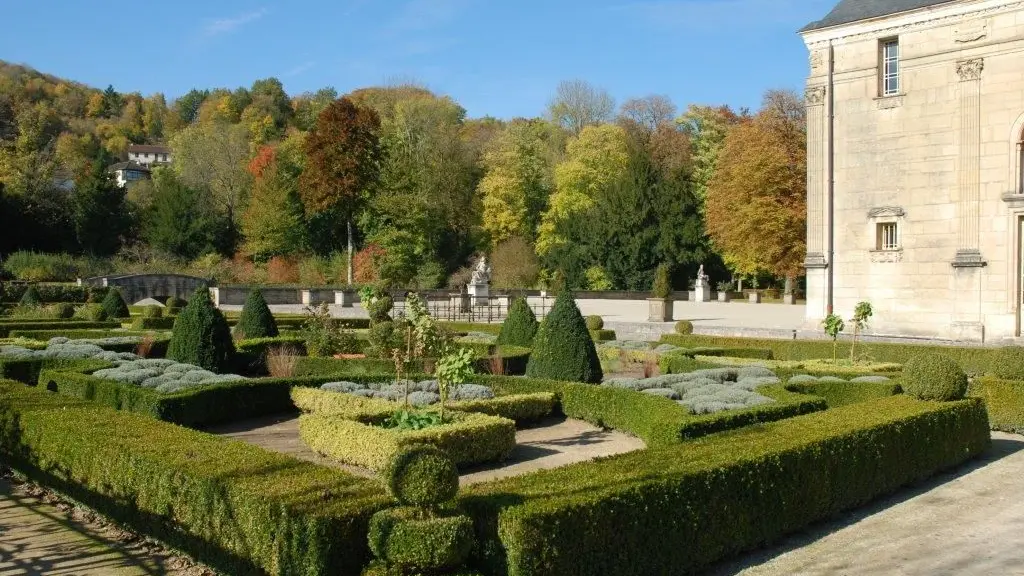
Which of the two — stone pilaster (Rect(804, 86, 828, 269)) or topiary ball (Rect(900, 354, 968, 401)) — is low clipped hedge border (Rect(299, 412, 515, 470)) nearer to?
topiary ball (Rect(900, 354, 968, 401))

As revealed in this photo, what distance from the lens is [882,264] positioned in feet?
73.0

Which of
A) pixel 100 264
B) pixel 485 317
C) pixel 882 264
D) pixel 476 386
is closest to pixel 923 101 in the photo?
pixel 882 264

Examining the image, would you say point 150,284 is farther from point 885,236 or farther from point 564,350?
point 564,350

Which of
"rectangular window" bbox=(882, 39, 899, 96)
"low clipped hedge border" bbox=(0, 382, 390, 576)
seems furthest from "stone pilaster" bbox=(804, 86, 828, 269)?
"low clipped hedge border" bbox=(0, 382, 390, 576)

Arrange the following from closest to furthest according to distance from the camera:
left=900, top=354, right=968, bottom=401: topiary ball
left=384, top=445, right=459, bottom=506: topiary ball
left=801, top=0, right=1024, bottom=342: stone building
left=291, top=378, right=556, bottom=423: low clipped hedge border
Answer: left=384, top=445, right=459, bottom=506: topiary ball → left=900, top=354, right=968, bottom=401: topiary ball → left=291, top=378, right=556, bottom=423: low clipped hedge border → left=801, top=0, right=1024, bottom=342: stone building

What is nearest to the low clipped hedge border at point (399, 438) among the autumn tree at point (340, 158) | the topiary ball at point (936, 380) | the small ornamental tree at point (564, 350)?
the small ornamental tree at point (564, 350)

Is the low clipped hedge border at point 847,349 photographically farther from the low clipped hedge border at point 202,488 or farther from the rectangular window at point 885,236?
the low clipped hedge border at point 202,488

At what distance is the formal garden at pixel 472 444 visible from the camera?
5500mm

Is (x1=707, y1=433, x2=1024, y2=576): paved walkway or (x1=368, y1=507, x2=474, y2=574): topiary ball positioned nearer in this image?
(x1=368, y1=507, x2=474, y2=574): topiary ball

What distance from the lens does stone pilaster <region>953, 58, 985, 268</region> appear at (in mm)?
20781

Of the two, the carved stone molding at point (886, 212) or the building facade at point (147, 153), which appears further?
the building facade at point (147, 153)

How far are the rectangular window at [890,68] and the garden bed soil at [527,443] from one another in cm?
1509

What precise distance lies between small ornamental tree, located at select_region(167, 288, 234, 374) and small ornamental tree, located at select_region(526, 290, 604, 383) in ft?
17.6

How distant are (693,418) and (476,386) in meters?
4.06
